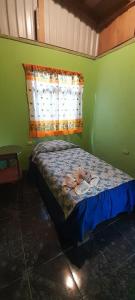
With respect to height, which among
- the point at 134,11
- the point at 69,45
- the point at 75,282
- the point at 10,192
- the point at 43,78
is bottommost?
the point at 75,282

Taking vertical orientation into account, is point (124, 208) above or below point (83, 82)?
below

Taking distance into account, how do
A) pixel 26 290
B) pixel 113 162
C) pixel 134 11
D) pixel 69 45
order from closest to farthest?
pixel 26 290 < pixel 134 11 < pixel 69 45 < pixel 113 162

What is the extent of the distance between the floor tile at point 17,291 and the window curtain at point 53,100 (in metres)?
2.06

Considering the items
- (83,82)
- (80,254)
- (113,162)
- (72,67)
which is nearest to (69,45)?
(72,67)

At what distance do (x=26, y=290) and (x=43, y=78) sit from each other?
8.99 ft

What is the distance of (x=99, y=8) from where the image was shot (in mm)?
2383

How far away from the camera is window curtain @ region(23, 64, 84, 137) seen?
2414mm

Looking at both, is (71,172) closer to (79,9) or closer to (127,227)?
(127,227)

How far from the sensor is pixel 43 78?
7.99 ft

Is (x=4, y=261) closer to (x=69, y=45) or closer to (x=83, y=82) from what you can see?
(x=83, y=82)

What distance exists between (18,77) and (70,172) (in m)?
1.83

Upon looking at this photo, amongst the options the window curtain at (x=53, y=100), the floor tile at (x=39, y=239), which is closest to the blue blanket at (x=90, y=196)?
the floor tile at (x=39, y=239)

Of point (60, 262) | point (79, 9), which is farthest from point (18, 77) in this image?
point (60, 262)

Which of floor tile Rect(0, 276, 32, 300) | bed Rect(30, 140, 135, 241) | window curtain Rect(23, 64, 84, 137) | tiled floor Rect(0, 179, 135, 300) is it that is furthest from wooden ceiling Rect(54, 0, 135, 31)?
floor tile Rect(0, 276, 32, 300)
